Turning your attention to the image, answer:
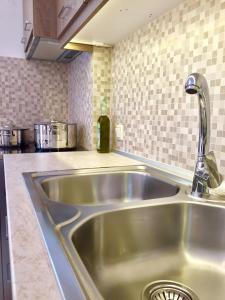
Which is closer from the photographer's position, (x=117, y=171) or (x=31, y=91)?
(x=117, y=171)

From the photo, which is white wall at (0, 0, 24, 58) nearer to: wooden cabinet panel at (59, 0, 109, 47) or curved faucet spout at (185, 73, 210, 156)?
wooden cabinet panel at (59, 0, 109, 47)

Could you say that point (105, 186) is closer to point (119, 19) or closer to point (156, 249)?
point (156, 249)

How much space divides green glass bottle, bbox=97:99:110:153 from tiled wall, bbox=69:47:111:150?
12 centimetres

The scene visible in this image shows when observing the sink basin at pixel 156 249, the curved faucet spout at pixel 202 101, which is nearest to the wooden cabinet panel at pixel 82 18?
the curved faucet spout at pixel 202 101

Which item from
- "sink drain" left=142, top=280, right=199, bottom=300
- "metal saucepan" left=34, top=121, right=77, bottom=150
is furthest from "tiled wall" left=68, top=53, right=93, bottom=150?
"sink drain" left=142, top=280, right=199, bottom=300

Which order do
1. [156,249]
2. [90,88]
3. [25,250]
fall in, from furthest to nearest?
[90,88] < [156,249] < [25,250]

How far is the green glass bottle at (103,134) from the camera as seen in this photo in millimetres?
1448

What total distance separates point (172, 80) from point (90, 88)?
0.71m

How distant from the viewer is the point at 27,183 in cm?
82

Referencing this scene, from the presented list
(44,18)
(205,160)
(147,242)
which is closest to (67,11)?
(44,18)

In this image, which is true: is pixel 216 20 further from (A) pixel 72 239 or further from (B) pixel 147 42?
(A) pixel 72 239

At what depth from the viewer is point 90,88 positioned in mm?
1575

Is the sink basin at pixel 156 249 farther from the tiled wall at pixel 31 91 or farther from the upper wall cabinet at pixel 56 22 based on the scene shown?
the tiled wall at pixel 31 91

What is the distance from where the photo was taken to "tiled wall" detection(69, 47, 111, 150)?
1509 mm
